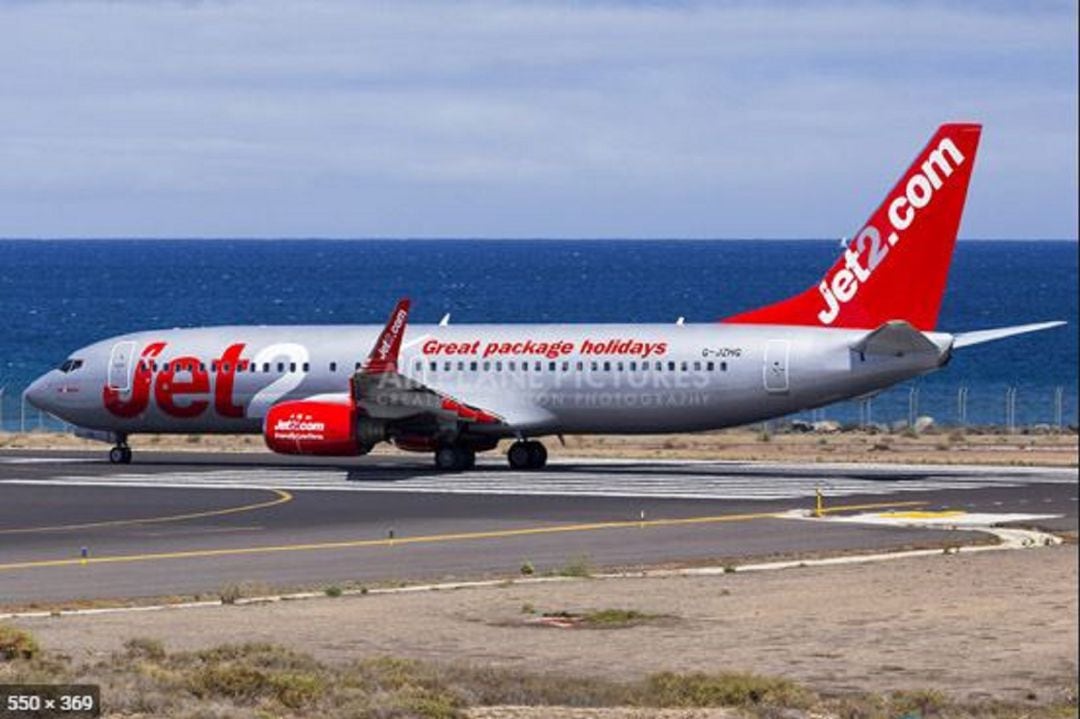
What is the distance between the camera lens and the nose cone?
73875mm

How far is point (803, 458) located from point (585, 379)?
32.3 feet

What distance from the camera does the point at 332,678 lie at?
27906 mm

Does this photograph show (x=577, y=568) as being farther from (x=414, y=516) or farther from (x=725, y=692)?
(x=414, y=516)

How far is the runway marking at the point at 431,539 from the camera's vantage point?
42.0m

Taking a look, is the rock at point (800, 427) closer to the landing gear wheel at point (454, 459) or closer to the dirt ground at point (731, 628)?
the landing gear wheel at point (454, 459)

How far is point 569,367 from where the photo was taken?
66.8m

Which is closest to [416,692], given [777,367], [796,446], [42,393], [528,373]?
[777,367]

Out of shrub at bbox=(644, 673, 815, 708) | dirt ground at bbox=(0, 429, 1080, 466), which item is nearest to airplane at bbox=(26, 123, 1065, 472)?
dirt ground at bbox=(0, 429, 1080, 466)

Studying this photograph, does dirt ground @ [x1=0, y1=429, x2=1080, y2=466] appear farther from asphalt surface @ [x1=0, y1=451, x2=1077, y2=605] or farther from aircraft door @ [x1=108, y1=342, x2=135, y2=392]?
aircraft door @ [x1=108, y1=342, x2=135, y2=392]

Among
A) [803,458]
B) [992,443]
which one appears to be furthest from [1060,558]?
[992,443]

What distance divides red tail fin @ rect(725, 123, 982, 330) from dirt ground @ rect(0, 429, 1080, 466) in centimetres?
753

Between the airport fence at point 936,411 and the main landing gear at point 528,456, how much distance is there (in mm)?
25284

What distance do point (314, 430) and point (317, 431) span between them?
0.08 metres

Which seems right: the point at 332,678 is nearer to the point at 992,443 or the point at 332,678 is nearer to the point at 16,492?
the point at 16,492
